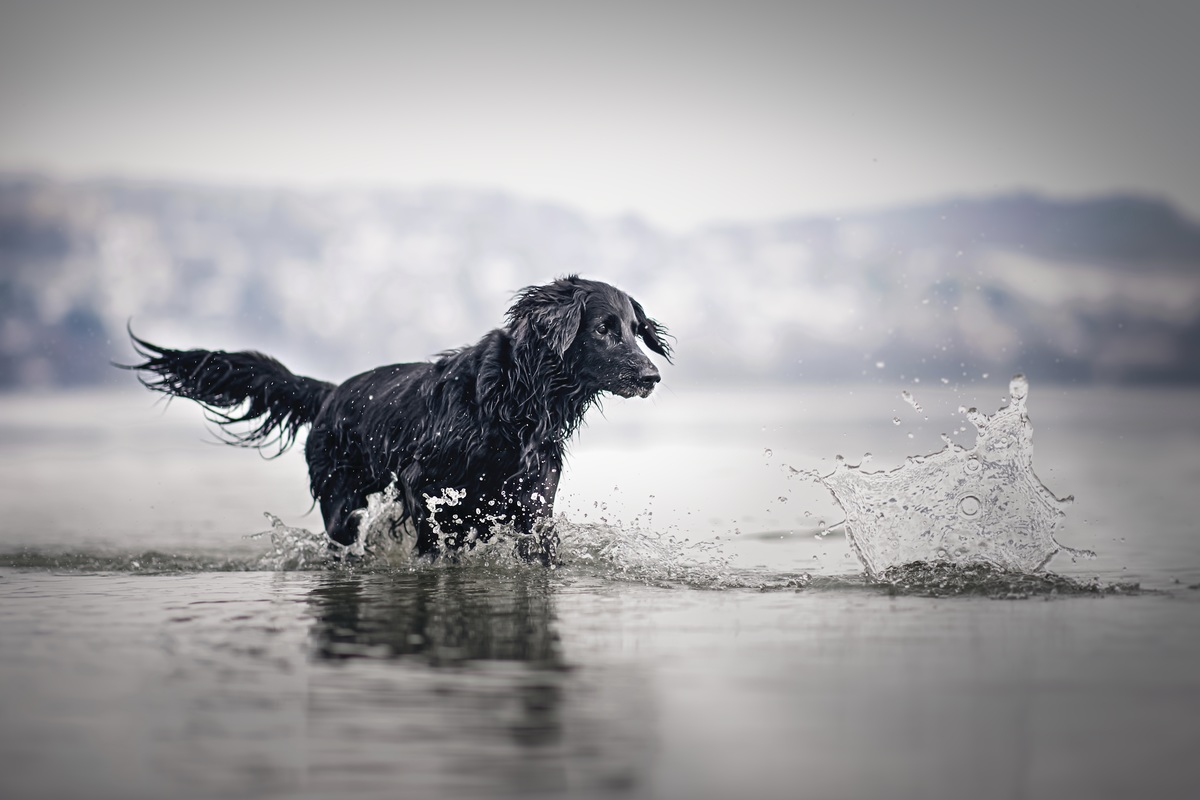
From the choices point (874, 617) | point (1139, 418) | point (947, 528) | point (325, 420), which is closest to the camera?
point (874, 617)

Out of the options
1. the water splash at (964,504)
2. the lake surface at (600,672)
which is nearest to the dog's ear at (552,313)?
the lake surface at (600,672)

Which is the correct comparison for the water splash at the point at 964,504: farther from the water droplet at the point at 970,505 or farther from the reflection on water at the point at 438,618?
the reflection on water at the point at 438,618

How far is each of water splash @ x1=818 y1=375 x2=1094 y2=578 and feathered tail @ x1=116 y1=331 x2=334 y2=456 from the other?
362cm

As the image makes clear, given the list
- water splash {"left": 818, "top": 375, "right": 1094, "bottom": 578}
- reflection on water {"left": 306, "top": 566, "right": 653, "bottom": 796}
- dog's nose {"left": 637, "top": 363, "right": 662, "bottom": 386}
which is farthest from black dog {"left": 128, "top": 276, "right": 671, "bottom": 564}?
reflection on water {"left": 306, "top": 566, "right": 653, "bottom": 796}

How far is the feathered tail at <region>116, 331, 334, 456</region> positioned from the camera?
8.33m

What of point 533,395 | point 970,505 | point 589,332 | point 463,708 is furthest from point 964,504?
point 463,708

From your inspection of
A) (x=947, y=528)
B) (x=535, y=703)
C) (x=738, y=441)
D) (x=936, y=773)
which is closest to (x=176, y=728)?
(x=535, y=703)

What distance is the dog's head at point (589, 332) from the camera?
7023 millimetres

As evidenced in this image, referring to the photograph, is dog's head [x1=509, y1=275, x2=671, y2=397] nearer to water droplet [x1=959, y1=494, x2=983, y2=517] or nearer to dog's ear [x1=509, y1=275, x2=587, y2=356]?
dog's ear [x1=509, y1=275, x2=587, y2=356]

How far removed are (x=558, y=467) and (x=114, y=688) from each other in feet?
12.2

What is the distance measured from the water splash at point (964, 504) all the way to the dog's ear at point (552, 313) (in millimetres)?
1690

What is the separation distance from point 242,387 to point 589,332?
2.69 meters

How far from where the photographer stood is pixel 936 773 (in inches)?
114

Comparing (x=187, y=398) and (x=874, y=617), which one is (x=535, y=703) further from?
(x=187, y=398)
